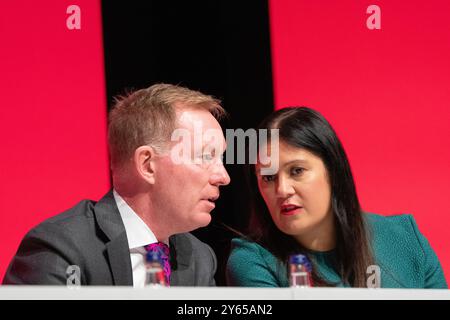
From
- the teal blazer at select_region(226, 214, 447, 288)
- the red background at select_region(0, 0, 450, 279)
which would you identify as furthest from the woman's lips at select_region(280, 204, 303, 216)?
the red background at select_region(0, 0, 450, 279)

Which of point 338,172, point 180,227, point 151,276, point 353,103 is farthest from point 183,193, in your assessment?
point 353,103

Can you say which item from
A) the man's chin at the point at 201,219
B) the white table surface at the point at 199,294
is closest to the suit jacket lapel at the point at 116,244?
the man's chin at the point at 201,219

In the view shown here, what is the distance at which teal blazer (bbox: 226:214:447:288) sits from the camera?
8.28ft

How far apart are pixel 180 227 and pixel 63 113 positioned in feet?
2.67

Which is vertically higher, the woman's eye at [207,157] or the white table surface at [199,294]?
the woman's eye at [207,157]

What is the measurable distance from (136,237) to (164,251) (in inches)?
4.3

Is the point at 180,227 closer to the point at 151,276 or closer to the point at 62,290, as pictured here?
the point at 151,276

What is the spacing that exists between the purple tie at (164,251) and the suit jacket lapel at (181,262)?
0.03m

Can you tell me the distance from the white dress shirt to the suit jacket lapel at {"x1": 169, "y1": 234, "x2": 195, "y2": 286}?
10 centimetres

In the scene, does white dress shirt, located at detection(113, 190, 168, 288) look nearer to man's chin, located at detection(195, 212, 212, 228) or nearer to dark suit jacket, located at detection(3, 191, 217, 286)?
dark suit jacket, located at detection(3, 191, 217, 286)

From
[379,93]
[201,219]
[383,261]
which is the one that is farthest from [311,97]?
[201,219]

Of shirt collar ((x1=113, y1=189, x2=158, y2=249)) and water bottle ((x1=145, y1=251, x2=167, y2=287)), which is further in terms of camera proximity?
shirt collar ((x1=113, y1=189, x2=158, y2=249))

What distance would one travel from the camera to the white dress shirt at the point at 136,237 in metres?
2.33

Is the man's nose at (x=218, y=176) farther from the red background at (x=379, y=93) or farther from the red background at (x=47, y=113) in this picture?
the red background at (x=379, y=93)
